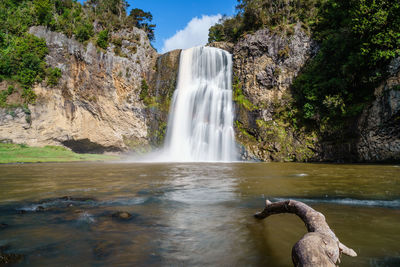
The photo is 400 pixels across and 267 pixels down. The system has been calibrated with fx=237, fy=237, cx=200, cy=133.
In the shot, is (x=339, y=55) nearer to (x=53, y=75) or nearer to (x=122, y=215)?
(x=122, y=215)

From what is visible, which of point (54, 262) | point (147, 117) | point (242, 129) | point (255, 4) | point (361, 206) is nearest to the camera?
point (54, 262)

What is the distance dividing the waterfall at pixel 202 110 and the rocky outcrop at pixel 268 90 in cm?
119

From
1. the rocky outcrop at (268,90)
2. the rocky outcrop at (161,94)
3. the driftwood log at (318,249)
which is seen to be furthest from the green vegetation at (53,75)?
the driftwood log at (318,249)

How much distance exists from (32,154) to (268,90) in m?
22.5

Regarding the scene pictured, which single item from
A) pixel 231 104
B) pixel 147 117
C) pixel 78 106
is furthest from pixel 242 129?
pixel 78 106

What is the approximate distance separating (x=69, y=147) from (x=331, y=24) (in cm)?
2980

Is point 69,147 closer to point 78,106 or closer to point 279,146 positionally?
point 78,106

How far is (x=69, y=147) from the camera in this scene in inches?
1042

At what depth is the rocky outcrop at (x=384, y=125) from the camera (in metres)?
14.3

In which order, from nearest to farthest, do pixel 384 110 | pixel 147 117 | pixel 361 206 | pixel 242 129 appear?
pixel 361 206
pixel 384 110
pixel 242 129
pixel 147 117

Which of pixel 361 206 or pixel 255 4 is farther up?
pixel 255 4

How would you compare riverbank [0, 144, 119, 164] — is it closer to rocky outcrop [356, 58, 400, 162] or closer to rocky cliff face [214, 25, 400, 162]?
rocky cliff face [214, 25, 400, 162]

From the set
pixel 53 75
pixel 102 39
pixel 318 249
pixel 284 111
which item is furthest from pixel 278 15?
pixel 318 249

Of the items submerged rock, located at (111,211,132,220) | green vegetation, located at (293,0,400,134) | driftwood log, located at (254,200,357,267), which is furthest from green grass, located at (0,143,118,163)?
driftwood log, located at (254,200,357,267)
